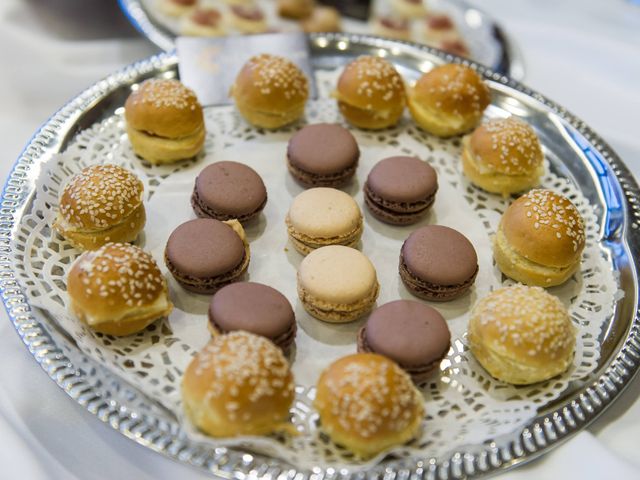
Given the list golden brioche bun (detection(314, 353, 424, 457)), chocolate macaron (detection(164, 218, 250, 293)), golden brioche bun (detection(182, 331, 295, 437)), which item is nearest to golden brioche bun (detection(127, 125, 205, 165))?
chocolate macaron (detection(164, 218, 250, 293))

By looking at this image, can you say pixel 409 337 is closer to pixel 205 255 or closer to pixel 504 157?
pixel 205 255

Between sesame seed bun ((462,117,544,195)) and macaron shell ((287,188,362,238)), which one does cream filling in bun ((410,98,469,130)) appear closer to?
sesame seed bun ((462,117,544,195))

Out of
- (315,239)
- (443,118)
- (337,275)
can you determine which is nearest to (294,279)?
(315,239)

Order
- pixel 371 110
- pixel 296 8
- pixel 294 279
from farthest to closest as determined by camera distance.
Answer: pixel 296 8, pixel 371 110, pixel 294 279

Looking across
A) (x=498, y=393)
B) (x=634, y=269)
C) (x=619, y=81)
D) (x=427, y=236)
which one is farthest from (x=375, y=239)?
(x=619, y=81)

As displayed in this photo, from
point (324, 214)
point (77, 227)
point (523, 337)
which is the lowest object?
point (77, 227)

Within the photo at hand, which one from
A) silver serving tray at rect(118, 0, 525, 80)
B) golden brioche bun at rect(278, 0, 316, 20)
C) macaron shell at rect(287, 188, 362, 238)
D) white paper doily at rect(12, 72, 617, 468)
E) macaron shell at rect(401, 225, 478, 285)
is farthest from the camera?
golden brioche bun at rect(278, 0, 316, 20)

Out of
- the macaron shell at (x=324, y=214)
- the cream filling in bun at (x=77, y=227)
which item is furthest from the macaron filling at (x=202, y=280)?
the macaron shell at (x=324, y=214)
